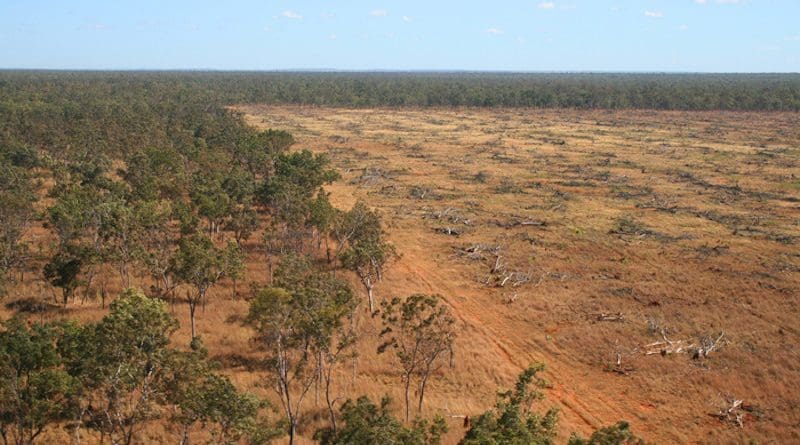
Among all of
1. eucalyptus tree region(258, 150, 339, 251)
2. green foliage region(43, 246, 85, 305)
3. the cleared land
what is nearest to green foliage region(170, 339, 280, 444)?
the cleared land

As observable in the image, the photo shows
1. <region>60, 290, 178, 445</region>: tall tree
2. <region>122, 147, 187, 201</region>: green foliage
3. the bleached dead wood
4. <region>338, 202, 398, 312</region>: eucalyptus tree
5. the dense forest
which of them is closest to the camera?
<region>60, 290, 178, 445</region>: tall tree

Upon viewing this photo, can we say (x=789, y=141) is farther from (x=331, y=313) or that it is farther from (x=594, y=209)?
(x=331, y=313)

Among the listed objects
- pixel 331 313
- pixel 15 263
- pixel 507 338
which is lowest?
pixel 507 338

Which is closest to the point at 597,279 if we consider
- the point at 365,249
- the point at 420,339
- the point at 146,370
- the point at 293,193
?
the point at 365,249

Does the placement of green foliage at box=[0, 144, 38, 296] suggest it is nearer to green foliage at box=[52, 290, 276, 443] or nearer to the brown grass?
the brown grass

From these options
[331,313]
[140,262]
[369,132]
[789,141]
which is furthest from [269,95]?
[331,313]

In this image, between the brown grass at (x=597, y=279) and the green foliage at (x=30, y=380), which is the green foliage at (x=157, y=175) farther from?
the green foliage at (x=30, y=380)
